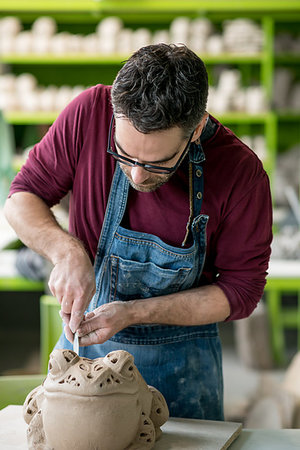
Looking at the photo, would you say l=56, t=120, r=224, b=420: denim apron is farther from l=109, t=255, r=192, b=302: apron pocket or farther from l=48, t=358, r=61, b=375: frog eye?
l=48, t=358, r=61, b=375: frog eye

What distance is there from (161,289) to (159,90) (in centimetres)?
64

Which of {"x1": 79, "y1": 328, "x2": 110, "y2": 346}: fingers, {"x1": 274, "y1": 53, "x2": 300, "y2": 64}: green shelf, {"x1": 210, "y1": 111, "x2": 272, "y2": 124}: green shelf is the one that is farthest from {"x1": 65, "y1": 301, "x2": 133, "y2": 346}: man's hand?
{"x1": 274, "y1": 53, "x2": 300, "y2": 64}: green shelf

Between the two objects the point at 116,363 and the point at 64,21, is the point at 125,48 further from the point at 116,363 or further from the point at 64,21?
the point at 116,363

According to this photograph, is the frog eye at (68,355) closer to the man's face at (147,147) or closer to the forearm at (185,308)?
the forearm at (185,308)

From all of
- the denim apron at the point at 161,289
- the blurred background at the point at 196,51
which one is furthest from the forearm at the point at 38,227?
the blurred background at the point at 196,51

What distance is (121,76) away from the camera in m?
1.44

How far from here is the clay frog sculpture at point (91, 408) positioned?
1.41 m

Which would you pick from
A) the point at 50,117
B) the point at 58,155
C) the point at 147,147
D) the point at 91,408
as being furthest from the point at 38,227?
the point at 50,117

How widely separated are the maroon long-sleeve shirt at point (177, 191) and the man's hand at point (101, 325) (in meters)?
0.26

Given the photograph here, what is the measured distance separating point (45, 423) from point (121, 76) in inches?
33.5

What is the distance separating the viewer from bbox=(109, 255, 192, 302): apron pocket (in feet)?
5.72

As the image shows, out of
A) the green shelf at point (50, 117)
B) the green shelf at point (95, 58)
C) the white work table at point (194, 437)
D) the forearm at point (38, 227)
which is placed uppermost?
the green shelf at point (95, 58)

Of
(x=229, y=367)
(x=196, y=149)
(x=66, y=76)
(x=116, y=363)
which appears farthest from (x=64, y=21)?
(x=116, y=363)

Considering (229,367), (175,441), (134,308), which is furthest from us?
(229,367)
